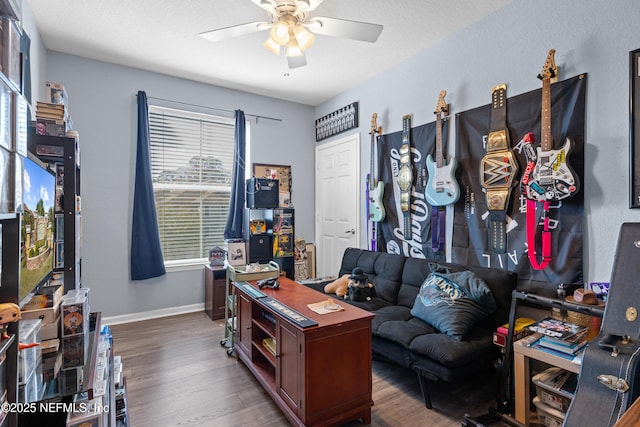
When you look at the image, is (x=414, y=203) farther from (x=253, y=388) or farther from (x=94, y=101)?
(x=94, y=101)

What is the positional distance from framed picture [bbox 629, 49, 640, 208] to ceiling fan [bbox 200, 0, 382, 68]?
147 cm

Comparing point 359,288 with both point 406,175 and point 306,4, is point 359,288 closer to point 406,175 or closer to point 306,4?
point 406,175

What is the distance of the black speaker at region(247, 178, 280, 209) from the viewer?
3.84m

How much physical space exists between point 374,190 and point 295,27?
1978mm

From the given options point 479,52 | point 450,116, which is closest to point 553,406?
point 450,116

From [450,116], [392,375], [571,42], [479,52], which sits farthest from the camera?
[450,116]

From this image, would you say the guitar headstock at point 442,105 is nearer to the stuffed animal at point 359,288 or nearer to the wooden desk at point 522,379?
the stuffed animal at point 359,288

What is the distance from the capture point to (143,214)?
352 cm

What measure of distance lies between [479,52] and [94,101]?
3.82 meters

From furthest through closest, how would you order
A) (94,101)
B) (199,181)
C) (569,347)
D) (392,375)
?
(199,181) < (94,101) < (392,375) < (569,347)

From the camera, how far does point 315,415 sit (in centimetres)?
166

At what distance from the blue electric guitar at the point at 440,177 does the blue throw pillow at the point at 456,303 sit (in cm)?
69

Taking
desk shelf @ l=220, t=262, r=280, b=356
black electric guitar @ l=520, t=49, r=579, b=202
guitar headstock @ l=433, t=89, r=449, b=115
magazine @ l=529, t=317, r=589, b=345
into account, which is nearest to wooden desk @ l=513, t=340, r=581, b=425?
magazine @ l=529, t=317, r=589, b=345

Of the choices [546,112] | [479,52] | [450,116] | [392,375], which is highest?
[479,52]
